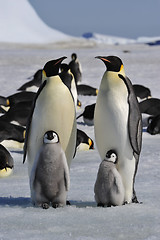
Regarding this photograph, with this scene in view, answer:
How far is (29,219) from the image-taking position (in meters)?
3.09

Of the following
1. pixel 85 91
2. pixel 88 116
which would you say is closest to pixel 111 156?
pixel 88 116

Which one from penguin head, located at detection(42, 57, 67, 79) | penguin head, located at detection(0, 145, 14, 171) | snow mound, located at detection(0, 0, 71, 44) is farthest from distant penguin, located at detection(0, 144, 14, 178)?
snow mound, located at detection(0, 0, 71, 44)

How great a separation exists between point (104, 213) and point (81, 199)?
67 centimetres

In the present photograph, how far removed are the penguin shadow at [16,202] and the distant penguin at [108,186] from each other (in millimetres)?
468

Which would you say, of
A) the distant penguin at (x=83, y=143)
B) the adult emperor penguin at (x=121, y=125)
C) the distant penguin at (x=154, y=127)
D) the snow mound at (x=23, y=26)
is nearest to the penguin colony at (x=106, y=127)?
the adult emperor penguin at (x=121, y=125)

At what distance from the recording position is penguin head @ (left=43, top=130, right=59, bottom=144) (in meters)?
3.39

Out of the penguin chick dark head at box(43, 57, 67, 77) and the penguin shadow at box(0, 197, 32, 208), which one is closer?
the penguin shadow at box(0, 197, 32, 208)

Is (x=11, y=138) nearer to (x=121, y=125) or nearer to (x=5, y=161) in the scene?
(x=5, y=161)

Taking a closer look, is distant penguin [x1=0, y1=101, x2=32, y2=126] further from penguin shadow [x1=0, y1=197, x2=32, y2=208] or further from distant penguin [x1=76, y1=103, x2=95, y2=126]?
penguin shadow [x1=0, y1=197, x2=32, y2=208]

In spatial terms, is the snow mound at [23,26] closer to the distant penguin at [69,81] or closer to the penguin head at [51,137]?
the distant penguin at [69,81]

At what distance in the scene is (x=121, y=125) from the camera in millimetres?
3682

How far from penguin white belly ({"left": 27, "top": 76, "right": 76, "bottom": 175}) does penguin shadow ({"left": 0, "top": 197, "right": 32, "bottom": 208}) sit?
0.86 feet

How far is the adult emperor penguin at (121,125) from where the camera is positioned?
145 inches

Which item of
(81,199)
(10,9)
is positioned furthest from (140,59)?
(10,9)
